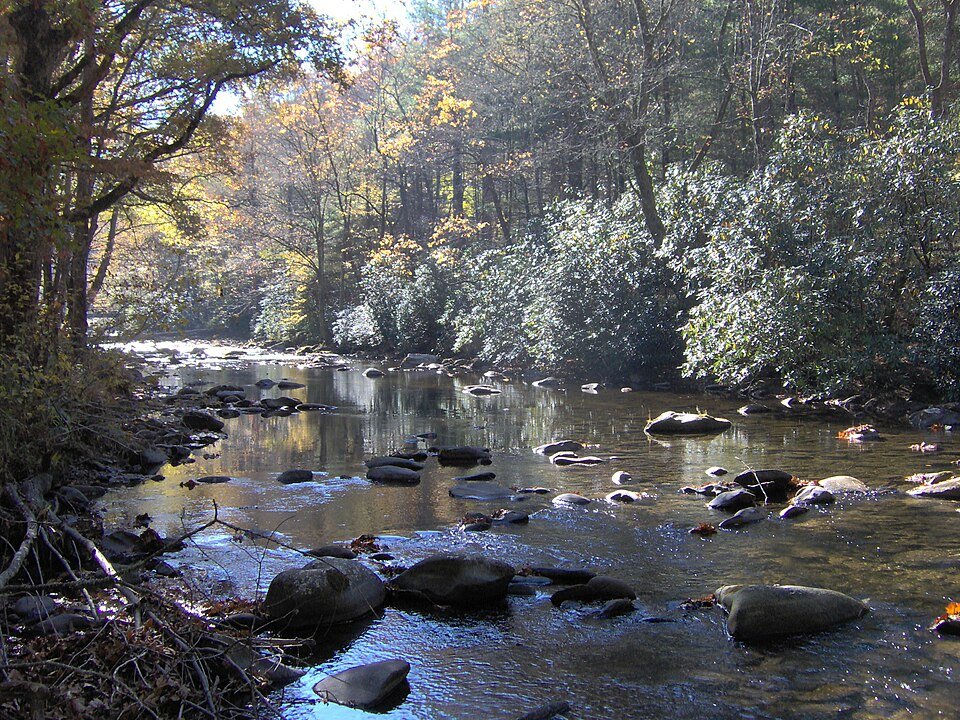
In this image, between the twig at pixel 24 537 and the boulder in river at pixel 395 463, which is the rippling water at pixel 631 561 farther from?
the twig at pixel 24 537

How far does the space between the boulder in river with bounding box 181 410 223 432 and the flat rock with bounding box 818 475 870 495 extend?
34.4ft

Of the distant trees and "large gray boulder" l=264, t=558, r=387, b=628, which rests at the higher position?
the distant trees

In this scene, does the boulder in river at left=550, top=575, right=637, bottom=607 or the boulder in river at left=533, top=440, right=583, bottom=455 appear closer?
the boulder in river at left=550, top=575, right=637, bottom=607

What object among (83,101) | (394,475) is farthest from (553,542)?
(83,101)

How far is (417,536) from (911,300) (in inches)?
440

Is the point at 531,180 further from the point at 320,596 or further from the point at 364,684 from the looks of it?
the point at 364,684

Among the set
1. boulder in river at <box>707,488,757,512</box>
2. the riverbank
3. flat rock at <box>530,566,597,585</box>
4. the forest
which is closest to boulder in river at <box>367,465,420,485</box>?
the riverbank

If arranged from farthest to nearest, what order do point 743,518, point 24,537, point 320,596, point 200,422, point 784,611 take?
point 200,422 → point 743,518 → point 24,537 → point 320,596 → point 784,611

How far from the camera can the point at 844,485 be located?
29.8ft

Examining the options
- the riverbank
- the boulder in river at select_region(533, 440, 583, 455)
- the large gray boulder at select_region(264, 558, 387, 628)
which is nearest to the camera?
the riverbank

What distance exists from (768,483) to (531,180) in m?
26.0

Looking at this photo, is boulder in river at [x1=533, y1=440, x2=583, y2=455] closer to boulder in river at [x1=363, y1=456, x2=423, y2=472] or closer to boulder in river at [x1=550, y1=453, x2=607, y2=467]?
boulder in river at [x1=550, y1=453, x2=607, y2=467]

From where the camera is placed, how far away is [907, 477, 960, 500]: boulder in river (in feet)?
28.0

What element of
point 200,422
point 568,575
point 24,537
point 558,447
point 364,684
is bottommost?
point 364,684
